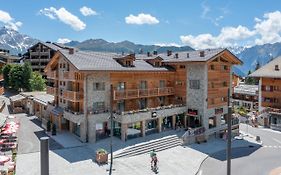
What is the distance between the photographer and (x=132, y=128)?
3959 centimetres

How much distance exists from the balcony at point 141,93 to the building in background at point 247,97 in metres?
32.3

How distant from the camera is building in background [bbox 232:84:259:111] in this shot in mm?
69000

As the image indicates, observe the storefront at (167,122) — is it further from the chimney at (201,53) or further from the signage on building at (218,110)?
the chimney at (201,53)

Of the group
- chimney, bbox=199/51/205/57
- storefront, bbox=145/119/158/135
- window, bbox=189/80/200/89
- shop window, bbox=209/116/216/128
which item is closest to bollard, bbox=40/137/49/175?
storefront, bbox=145/119/158/135

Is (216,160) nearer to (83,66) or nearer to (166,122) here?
(166,122)

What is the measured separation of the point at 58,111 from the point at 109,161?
13958 millimetres

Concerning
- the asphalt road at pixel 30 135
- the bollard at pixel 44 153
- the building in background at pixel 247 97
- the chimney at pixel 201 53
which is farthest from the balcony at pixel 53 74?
the building in background at pixel 247 97

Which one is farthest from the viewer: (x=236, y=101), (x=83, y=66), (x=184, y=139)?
(x=236, y=101)

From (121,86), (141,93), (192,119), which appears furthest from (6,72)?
(192,119)

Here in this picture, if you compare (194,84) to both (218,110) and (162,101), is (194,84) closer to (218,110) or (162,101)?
(218,110)

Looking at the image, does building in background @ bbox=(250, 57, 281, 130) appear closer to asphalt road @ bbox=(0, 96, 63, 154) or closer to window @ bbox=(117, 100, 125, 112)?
window @ bbox=(117, 100, 125, 112)

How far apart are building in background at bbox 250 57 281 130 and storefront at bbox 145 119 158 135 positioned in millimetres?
22488

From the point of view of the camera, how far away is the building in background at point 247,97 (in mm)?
69000

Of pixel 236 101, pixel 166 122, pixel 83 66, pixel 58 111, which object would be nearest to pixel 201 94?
pixel 166 122
